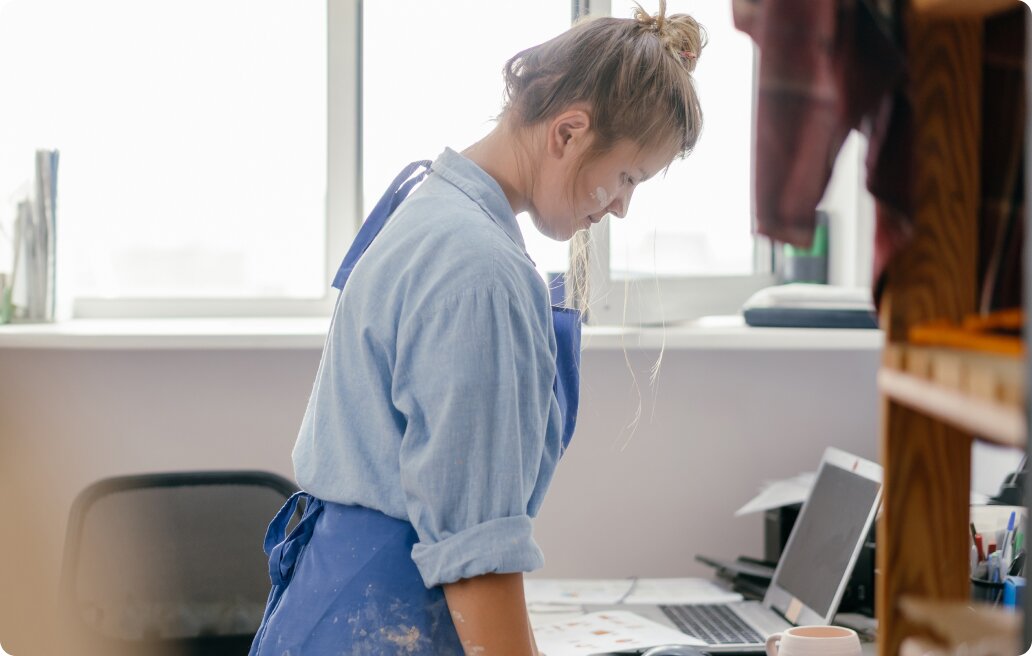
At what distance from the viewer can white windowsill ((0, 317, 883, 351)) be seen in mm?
1887

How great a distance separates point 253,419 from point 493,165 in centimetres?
111

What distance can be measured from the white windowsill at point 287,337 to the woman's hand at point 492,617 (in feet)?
3.24

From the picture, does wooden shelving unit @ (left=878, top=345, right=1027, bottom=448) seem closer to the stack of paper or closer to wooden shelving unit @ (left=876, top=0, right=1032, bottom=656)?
wooden shelving unit @ (left=876, top=0, right=1032, bottom=656)

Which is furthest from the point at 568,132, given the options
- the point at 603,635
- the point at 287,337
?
the point at 287,337

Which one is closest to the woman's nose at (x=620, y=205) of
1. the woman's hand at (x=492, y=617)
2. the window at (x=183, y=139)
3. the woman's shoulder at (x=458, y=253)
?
the woman's shoulder at (x=458, y=253)

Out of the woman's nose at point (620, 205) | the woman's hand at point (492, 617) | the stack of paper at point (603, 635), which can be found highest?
the woman's nose at point (620, 205)

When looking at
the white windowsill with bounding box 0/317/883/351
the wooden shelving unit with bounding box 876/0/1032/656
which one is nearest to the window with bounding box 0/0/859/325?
the white windowsill with bounding box 0/317/883/351

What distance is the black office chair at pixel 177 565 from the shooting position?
64.2 inches

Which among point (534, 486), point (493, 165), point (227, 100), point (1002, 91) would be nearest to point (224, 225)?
point (227, 100)

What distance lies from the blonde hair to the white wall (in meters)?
0.98

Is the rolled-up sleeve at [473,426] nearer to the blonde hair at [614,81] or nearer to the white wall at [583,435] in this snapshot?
the blonde hair at [614,81]

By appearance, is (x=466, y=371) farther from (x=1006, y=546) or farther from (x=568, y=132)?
(x=1006, y=546)

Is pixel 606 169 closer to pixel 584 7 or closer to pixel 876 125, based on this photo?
pixel 876 125

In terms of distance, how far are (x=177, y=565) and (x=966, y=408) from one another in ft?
4.64
